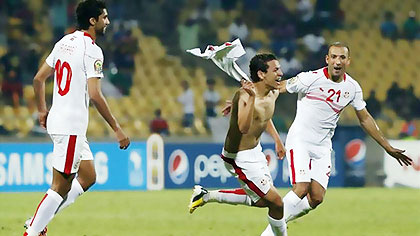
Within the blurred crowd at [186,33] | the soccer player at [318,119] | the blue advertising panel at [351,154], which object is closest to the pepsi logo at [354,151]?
the blue advertising panel at [351,154]

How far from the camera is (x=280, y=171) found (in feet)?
59.7

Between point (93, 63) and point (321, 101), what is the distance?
2.89 metres

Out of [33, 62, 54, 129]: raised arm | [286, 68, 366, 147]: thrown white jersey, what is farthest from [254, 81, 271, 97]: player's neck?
[33, 62, 54, 129]: raised arm

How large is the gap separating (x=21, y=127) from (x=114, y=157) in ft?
6.74

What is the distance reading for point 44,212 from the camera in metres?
7.38

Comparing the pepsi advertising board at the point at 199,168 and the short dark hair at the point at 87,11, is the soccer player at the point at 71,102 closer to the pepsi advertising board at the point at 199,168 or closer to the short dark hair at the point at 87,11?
the short dark hair at the point at 87,11

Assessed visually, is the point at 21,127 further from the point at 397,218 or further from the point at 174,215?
the point at 397,218

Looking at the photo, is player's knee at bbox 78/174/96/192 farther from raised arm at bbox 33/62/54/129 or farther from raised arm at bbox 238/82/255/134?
raised arm at bbox 238/82/255/134

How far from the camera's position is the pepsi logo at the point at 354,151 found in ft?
61.5

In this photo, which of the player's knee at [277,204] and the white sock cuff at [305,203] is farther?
the white sock cuff at [305,203]

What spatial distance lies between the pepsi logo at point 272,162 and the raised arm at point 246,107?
33.6 feet

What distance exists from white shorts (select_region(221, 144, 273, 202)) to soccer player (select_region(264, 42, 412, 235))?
3.39 feet

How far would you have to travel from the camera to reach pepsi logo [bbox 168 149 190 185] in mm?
17734

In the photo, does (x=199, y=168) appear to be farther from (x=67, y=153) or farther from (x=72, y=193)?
(x=67, y=153)
